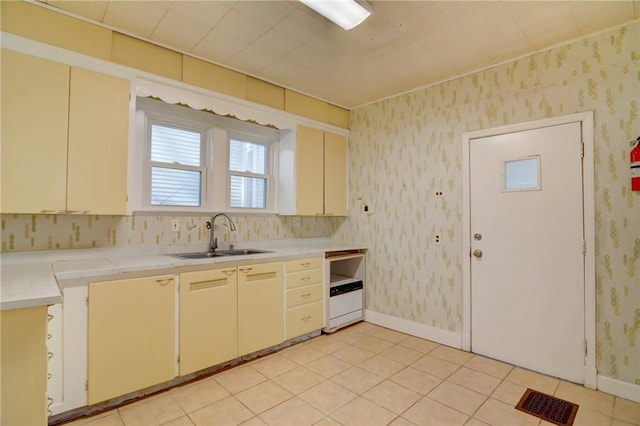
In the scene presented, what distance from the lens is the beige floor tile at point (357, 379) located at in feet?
7.75

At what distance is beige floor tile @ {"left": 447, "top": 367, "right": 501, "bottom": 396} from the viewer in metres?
2.36

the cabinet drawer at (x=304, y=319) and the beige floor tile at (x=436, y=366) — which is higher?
the cabinet drawer at (x=304, y=319)

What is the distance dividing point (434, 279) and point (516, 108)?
1.82m

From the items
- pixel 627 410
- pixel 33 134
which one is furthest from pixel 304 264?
pixel 627 410

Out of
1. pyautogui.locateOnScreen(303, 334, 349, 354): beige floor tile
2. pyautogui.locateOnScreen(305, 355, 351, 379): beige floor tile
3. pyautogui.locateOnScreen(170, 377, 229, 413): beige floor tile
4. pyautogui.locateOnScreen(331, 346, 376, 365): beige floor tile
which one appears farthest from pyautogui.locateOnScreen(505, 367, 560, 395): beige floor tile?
pyautogui.locateOnScreen(170, 377, 229, 413): beige floor tile

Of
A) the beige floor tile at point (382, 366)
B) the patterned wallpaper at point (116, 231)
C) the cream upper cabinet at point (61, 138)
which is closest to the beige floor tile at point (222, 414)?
the beige floor tile at point (382, 366)

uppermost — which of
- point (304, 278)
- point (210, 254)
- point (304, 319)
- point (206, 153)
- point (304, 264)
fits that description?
point (206, 153)

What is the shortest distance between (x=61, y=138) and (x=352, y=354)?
2927 millimetres

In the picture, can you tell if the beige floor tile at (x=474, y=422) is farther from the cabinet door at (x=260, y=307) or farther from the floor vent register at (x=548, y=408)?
the cabinet door at (x=260, y=307)

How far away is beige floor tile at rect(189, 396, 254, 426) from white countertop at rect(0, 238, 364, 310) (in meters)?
Result: 0.98

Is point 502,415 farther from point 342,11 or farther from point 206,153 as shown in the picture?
point 206,153

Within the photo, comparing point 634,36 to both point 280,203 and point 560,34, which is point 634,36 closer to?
point 560,34

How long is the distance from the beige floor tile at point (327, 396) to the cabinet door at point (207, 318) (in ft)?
2.51

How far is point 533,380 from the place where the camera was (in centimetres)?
248
